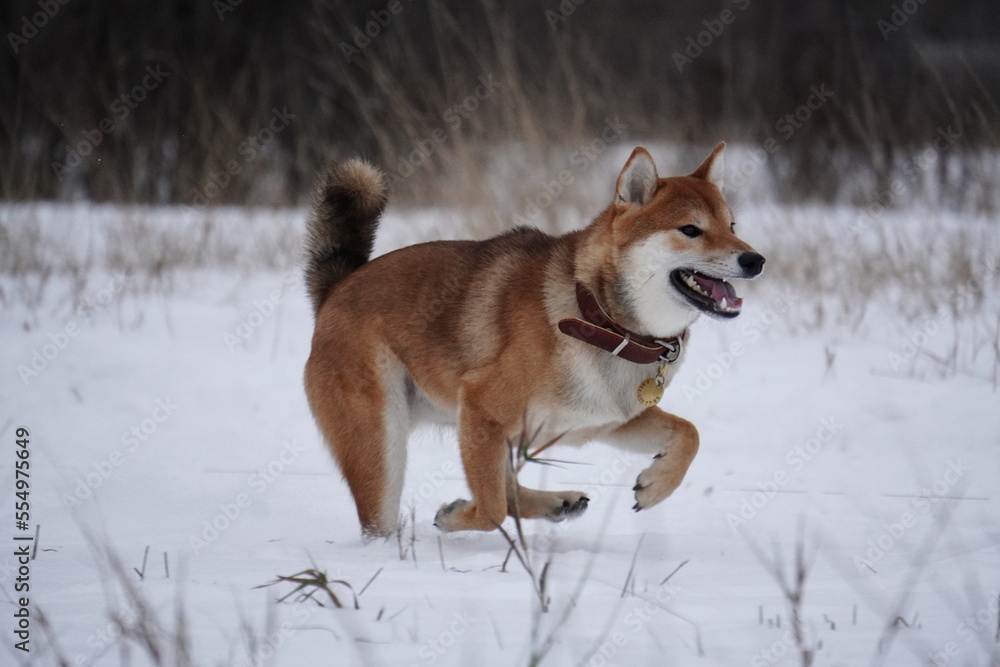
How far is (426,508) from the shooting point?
11.6 ft

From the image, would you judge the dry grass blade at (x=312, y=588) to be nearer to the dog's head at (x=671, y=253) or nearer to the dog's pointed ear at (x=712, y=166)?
the dog's head at (x=671, y=253)

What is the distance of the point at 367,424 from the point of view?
10.1 feet

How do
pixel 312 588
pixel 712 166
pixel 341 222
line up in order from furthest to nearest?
pixel 341 222 < pixel 712 166 < pixel 312 588

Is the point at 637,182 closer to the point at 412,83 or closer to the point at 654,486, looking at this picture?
the point at 654,486

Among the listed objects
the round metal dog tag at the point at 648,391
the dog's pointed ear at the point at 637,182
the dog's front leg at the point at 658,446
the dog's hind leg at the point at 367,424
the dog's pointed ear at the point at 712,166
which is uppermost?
the dog's pointed ear at the point at 637,182

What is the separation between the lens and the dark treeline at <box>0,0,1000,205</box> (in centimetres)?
725

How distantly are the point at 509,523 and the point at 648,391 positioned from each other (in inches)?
27.3

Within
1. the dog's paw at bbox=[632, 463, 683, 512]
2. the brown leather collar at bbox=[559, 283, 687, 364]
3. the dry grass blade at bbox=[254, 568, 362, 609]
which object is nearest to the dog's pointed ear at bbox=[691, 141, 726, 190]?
the brown leather collar at bbox=[559, 283, 687, 364]

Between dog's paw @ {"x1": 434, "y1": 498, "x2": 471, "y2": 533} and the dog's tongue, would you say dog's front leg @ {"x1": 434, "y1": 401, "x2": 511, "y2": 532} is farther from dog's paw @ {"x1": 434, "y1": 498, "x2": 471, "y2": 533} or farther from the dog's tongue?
the dog's tongue

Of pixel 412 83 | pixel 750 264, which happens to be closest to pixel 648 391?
pixel 750 264

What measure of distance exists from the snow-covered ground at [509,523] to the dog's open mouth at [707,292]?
73 centimetres

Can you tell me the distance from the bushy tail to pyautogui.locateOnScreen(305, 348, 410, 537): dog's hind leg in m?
0.48

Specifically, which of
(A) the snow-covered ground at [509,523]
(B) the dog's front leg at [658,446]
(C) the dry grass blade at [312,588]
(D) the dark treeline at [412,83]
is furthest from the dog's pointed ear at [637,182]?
(D) the dark treeline at [412,83]

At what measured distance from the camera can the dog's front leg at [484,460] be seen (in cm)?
291
